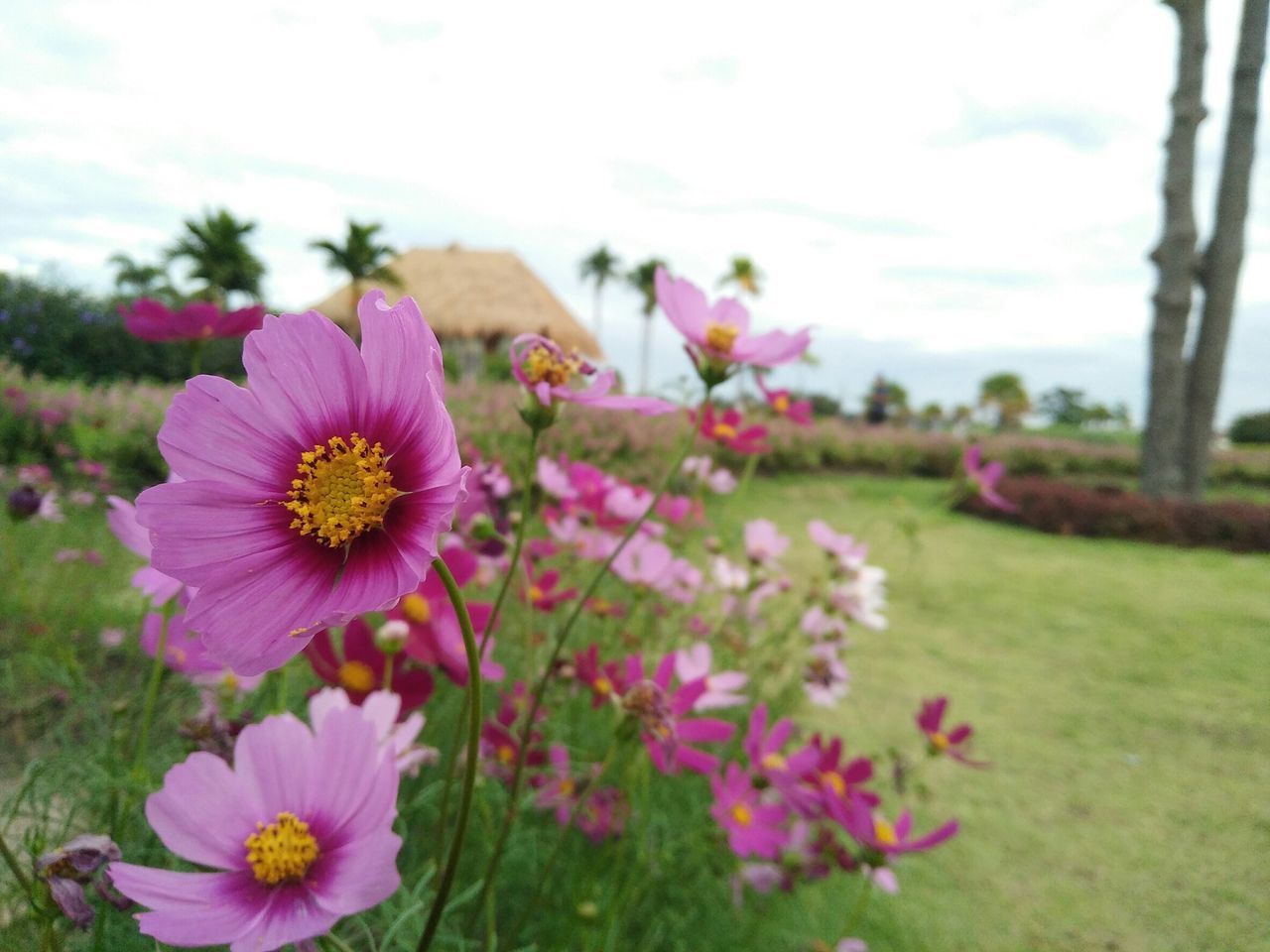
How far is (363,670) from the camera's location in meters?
0.65

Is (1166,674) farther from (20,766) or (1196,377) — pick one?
(1196,377)

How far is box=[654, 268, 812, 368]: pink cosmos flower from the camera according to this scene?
618mm

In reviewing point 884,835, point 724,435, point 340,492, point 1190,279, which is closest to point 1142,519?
point 1190,279

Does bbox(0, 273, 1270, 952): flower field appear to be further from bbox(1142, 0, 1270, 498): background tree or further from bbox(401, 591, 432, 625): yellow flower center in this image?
bbox(1142, 0, 1270, 498): background tree

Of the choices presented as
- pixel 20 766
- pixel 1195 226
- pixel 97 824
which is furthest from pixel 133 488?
pixel 1195 226

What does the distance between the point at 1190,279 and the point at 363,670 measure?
7170 mm

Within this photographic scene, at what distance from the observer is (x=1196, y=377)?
6.12 meters

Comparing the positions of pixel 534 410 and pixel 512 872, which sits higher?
pixel 534 410

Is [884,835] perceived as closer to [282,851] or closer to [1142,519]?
[282,851]

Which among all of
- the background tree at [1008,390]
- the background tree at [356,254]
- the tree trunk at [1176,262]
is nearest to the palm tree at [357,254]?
the background tree at [356,254]

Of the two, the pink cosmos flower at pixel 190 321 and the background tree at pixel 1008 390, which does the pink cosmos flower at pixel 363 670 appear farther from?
the background tree at pixel 1008 390

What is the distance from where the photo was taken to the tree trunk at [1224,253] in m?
5.12

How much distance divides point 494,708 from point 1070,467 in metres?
10.1

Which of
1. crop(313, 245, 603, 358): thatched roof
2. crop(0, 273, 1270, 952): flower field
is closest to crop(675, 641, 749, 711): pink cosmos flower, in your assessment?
crop(0, 273, 1270, 952): flower field
